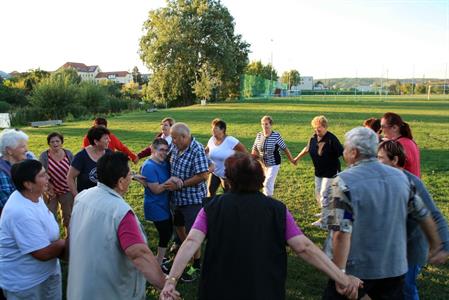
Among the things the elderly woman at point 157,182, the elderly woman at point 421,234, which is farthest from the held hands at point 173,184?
the elderly woman at point 421,234

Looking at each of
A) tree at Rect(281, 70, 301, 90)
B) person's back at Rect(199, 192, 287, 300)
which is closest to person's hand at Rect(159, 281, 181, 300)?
person's back at Rect(199, 192, 287, 300)

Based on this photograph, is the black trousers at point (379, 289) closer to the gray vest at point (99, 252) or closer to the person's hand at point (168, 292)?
the person's hand at point (168, 292)

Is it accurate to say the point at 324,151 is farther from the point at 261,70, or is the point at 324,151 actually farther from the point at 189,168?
the point at 261,70

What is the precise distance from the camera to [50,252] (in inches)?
115

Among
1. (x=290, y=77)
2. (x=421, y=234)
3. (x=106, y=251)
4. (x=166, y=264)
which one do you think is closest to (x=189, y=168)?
(x=166, y=264)

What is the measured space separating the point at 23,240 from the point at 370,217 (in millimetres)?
2553

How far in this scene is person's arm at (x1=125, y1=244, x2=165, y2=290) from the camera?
94.4 inches

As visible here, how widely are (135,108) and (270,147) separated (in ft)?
145

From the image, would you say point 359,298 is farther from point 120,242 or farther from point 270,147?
point 270,147

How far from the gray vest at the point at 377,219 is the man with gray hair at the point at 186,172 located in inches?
87.4

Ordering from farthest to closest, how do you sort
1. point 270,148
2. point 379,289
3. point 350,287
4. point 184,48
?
point 184,48 → point 270,148 → point 379,289 → point 350,287

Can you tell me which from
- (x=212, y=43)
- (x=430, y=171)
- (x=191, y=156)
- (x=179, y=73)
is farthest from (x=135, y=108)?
(x=191, y=156)

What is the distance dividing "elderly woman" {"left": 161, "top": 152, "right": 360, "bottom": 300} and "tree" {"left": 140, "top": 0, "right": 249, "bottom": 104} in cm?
5322

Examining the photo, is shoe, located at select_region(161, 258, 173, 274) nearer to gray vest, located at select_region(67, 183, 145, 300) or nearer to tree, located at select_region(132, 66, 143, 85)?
gray vest, located at select_region(67, 183, 145, 300)
